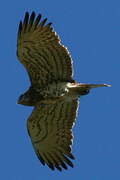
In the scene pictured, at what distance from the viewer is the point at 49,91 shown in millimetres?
19516

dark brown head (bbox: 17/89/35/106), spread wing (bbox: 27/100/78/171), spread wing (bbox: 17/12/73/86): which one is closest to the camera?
spread wing (bbox: 17/12/73/86)

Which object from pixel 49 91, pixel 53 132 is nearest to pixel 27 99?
pixel 49 91

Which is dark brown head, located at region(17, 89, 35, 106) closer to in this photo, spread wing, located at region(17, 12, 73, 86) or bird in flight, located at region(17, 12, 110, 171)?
bird in flight, located at region(17, 12, 110, 171)

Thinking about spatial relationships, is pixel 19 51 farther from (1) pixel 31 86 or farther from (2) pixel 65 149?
(2) pixel 65 149

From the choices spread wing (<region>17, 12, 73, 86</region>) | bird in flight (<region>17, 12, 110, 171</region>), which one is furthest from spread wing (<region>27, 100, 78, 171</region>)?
spread wing (<region>17, 12, 73, 86</region>)

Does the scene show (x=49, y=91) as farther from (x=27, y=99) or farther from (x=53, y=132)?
(x=53, y=132)

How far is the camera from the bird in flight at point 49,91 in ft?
63.2

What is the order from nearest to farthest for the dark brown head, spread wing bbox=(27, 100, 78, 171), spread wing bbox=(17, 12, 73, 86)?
1. spread wing bbox=(17, 12, 73, 86)
2. the dark brown head
3. spread wing bbox=(27, 100, 78, 171)

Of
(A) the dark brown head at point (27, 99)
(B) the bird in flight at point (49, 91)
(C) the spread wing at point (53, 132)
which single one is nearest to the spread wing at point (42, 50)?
(B) the bird in flight at point (49, 91)

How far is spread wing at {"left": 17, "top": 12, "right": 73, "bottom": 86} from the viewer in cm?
1923

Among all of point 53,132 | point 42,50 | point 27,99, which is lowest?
point 53,132

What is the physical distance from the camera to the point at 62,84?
64.0 ft

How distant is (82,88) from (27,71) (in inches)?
58.7

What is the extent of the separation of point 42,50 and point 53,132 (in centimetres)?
231
